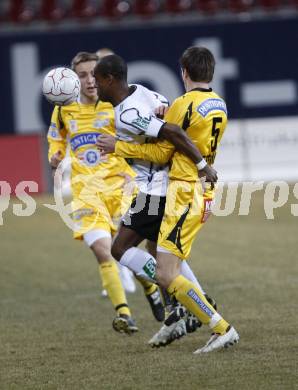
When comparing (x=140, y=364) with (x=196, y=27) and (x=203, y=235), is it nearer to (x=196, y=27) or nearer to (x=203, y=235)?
(x=203, y=235)

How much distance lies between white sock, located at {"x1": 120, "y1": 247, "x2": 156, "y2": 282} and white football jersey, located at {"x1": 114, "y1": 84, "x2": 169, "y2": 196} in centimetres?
54

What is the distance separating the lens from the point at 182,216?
7031mm

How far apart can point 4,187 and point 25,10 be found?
4.50 meters

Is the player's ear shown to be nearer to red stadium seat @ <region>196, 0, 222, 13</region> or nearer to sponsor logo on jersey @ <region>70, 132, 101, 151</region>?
sponsor logo on jersey @ <region>70, 132, 101, 151</region>

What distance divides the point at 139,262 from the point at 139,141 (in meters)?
1.04

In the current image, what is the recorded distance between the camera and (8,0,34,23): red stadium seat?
23.2 m

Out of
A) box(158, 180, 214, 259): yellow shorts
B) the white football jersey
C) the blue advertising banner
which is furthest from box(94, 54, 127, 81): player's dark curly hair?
the blue advertising banner

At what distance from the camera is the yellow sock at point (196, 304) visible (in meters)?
7.05

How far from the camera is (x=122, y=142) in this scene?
7.18m

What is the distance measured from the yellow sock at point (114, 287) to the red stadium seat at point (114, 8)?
15.5 meters

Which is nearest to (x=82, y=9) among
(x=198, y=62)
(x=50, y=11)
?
(x=50, y=11)

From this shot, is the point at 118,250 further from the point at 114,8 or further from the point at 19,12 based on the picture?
the point at 19,12

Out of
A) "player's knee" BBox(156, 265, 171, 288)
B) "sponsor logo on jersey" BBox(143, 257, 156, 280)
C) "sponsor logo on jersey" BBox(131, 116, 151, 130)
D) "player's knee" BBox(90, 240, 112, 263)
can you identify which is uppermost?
"sponsor logo on jersey" BBox(131, 116, 151, 130)

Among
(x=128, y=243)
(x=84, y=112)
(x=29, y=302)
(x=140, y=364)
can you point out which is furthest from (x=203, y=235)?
(x=140, y=364)
